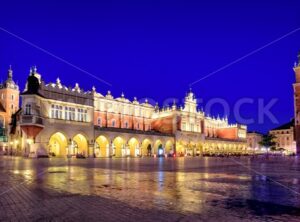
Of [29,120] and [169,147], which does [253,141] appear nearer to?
[169,147]

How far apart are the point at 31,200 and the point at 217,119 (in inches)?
4209

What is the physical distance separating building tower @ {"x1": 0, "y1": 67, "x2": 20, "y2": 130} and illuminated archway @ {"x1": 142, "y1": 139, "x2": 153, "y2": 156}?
3863 cm

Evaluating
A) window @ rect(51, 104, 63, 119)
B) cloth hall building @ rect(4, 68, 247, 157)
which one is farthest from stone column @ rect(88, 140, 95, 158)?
window @ rect(51, 104, 63, 119)

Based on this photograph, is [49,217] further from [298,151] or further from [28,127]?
[298,151]

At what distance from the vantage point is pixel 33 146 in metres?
46.7

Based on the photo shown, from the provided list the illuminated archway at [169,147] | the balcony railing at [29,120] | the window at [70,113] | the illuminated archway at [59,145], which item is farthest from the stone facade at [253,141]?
the balcony railing at [29,120]

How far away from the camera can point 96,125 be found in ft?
205

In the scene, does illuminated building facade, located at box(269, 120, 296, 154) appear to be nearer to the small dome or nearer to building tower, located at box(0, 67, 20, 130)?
building tower, located at box(0, 67, 20, 130)

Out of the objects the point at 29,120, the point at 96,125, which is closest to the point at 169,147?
the point at 96,125

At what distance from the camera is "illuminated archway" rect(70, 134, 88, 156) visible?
5454cm

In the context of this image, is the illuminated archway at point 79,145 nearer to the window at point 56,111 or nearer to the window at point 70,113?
the window at point 70,113

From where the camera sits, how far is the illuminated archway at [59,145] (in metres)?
51.7

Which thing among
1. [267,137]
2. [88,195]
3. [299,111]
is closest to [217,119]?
[267,137]

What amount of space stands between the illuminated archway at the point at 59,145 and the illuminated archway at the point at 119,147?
430 inches
